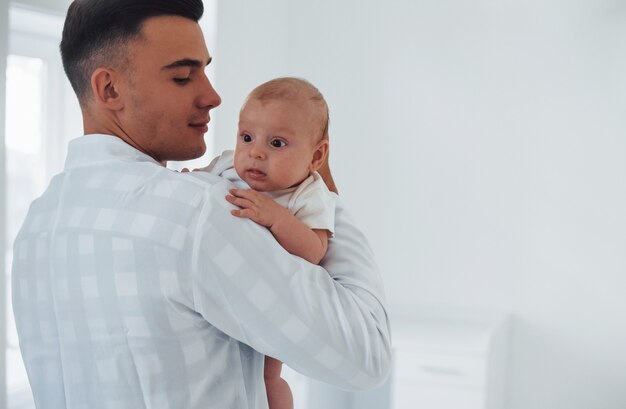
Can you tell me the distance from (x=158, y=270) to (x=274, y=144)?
36 cm

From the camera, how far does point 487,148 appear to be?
3115 mm

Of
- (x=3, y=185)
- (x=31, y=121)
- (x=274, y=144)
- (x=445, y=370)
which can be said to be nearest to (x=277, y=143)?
(x=274, y=144)

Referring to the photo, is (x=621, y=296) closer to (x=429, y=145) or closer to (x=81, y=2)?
(x=429, y=145)

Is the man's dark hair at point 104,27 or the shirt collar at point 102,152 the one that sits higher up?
the man's dark hair at point 104,27

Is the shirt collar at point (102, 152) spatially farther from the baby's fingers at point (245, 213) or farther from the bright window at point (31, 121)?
the bright window at point (31, 121)

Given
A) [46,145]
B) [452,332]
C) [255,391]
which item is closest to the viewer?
[255,391]

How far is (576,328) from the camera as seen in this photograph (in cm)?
298

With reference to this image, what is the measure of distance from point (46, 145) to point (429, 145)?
1659mm

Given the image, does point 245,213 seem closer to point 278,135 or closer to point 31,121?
point 278,135

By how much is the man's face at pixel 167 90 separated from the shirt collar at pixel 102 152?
0.05 m

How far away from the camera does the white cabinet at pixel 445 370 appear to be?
8.31 ft

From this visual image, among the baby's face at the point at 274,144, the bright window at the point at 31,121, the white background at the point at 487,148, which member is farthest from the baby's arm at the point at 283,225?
the white background at the point at 487,148

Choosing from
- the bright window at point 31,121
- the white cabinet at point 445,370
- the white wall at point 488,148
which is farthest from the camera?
the white wall at point 488,148

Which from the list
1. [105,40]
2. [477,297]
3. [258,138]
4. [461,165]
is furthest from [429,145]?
[105,40]
